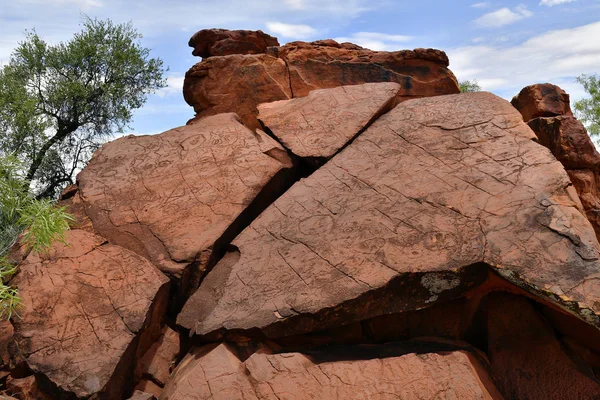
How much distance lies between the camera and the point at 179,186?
529cm

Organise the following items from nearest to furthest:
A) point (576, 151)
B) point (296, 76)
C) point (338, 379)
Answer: point (338, 379) < point (576, 151) < point (296, 76)

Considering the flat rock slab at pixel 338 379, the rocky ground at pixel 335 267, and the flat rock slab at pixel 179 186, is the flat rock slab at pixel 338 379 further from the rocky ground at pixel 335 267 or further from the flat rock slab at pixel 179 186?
the flat rock slab at pixel 179 186

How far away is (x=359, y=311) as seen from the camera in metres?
3.98

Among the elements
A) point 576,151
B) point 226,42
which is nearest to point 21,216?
point 226,42

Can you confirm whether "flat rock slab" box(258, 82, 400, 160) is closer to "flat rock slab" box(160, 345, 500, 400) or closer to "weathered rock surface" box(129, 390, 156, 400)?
"flat rock slab" box(160, 345, 500, 400)

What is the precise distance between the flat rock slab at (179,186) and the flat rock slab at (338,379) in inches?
43.5

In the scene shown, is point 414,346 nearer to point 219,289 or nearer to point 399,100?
point 219,289

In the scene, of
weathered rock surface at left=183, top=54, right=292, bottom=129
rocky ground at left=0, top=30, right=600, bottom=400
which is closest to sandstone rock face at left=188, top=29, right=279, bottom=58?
weathered rock surface at left=183, top=54, right=292, bottom=129

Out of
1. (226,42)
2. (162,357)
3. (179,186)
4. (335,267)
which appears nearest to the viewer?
(335,267)

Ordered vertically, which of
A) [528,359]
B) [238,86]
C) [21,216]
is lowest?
[528,359]

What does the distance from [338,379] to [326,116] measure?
291 centimetres

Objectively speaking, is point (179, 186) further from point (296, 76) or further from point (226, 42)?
point (226, 42)

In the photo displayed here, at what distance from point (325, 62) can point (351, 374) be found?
4247 mm

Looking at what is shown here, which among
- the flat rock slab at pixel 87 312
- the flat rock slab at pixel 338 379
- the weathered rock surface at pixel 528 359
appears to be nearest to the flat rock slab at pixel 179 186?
the flat rock slab at pixel 87 312
